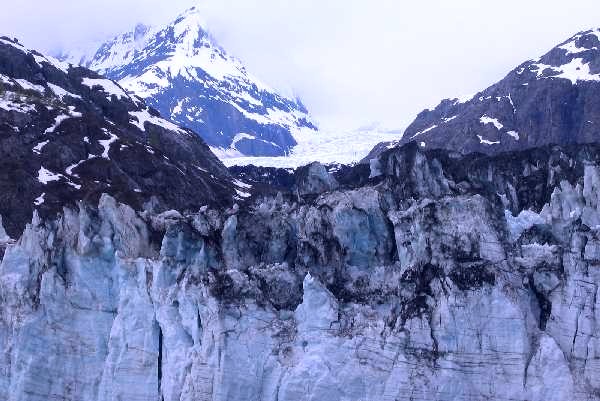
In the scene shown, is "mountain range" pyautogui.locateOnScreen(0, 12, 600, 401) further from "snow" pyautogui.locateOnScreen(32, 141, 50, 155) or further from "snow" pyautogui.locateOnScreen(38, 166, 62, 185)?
"snow" pyautogui.locateOnScreen(32, 141, 50, 155)

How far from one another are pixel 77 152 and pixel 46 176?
440 inches

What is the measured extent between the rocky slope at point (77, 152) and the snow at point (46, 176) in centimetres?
13

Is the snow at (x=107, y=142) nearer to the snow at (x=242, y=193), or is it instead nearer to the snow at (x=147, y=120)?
the snow at (x=242, y=193)

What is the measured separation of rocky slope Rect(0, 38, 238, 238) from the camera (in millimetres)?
108750

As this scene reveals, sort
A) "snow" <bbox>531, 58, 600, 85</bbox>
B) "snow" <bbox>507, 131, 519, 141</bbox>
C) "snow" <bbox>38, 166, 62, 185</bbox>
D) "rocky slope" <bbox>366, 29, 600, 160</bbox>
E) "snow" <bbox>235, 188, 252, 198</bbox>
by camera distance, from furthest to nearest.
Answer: "snow" <bbox>531, 58, 600, 85</bbox> → "snow" <bbox>507, 131, 519, 141</bbox> → "rocky slope" <bbox>366, 29, 600, 160</bbox> → "snow" <bbox>235, 188, 252, 198</bbox> → "snow" <bbox>38, 166, 62, 185</bbox>

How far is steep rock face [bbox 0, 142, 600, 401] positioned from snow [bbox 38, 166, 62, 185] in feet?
222

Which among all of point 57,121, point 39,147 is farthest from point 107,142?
point 39,147

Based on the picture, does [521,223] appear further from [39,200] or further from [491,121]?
[491,121]

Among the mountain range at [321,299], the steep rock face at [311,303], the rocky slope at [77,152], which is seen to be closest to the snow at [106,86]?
the rocky slope at [77,152]

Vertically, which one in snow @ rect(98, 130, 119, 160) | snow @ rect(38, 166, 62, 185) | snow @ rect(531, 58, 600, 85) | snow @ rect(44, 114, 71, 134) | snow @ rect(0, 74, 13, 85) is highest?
snow @ rect(531, 58, 600, 85)

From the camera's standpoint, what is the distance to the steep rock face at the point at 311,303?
109ft

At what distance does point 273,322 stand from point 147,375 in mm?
7024

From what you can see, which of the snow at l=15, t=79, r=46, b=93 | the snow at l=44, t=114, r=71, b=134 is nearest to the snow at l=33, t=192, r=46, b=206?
the snow at l=44, t=114, r=71, b=134

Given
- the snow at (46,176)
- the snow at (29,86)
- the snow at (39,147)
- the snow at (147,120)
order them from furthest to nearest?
the snow at (147,120)
the snow at (29,86)
the snow at (39,147)
the snow at (46,176)
